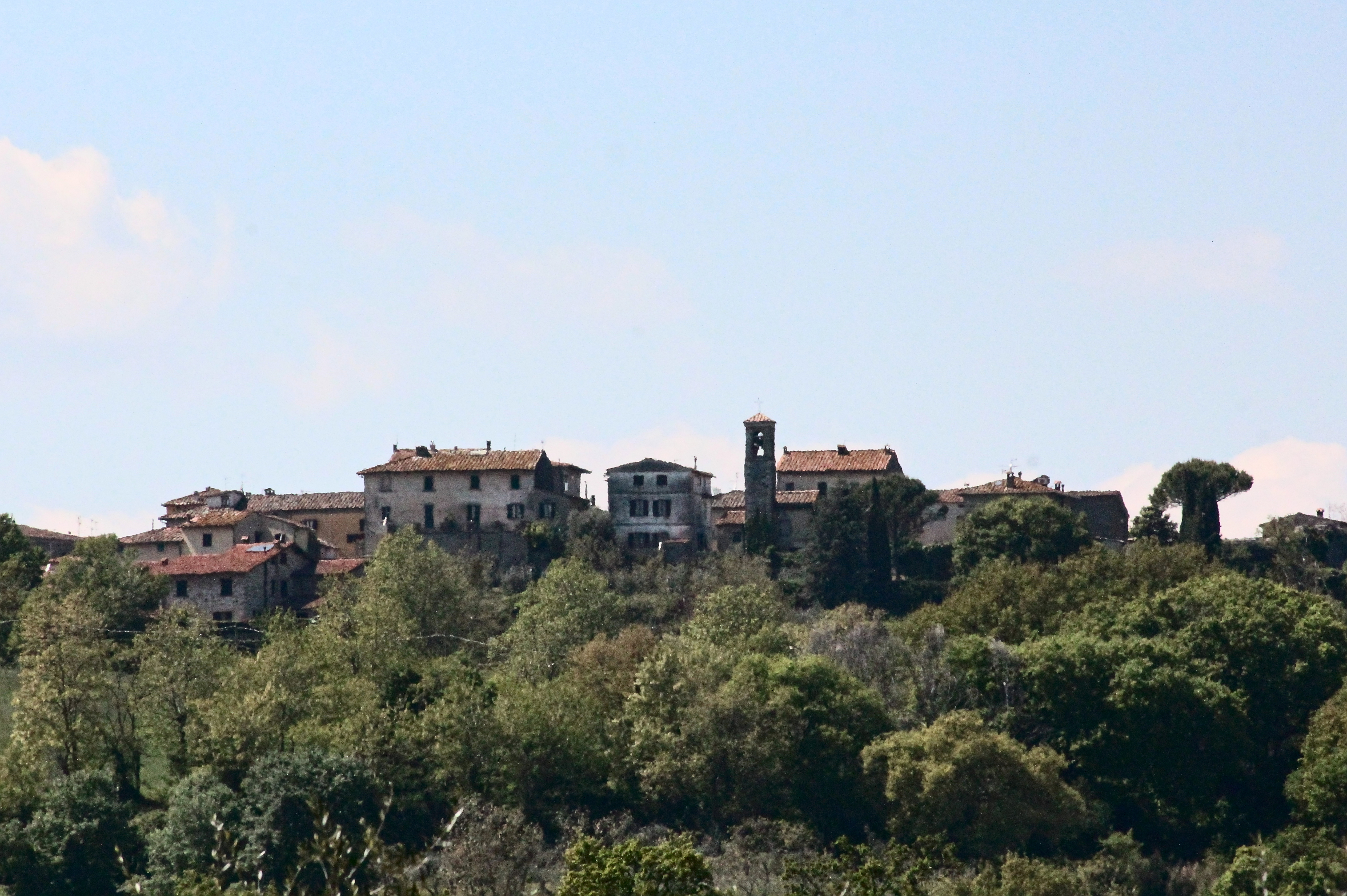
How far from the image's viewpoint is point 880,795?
189ft

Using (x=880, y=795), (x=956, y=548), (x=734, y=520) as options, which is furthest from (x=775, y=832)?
(x=734, y=520)

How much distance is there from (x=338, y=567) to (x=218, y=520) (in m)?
7.71

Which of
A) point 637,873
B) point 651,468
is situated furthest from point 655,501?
point 637,873

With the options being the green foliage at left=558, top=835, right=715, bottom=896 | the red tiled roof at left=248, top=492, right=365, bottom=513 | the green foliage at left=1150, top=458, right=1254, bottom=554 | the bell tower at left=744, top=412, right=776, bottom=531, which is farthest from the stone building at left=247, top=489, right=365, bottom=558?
the green foliage at left=558, top=835, right=715, bottom=896

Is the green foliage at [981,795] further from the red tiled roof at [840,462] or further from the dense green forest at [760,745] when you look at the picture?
the red tiled roof at [840,462]

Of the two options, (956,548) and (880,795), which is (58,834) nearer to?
(880,795)

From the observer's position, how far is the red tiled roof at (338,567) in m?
89.6

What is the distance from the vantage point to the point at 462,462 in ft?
315

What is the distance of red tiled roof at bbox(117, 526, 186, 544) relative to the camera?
9500 cm

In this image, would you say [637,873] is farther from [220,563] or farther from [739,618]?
[220,563]

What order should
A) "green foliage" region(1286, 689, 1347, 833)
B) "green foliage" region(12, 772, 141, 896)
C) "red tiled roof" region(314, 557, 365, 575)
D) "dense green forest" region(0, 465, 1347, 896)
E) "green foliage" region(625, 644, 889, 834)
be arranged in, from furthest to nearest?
1. "red tiled roof" region(314, 557, 365, 575)
2. "green foliage" region(625, 644, 889, 834)
3. "green foliage" region(12, 772, 141, 896)
4. "green foliage" region(1286, 689, 1347, 833)
5. "dense green forest" region(0, 465, 1347, 896)

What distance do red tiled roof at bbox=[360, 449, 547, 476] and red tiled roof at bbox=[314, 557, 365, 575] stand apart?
4.84 m

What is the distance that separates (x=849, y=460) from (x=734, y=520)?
21.4 ft

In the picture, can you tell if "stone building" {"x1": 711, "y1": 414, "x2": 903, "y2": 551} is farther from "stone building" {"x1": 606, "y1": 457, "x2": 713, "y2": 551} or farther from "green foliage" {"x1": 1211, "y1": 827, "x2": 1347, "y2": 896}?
"green foliage" {"x1": 1211, "y1": 827, "x2": 1347, "y2": 896}
